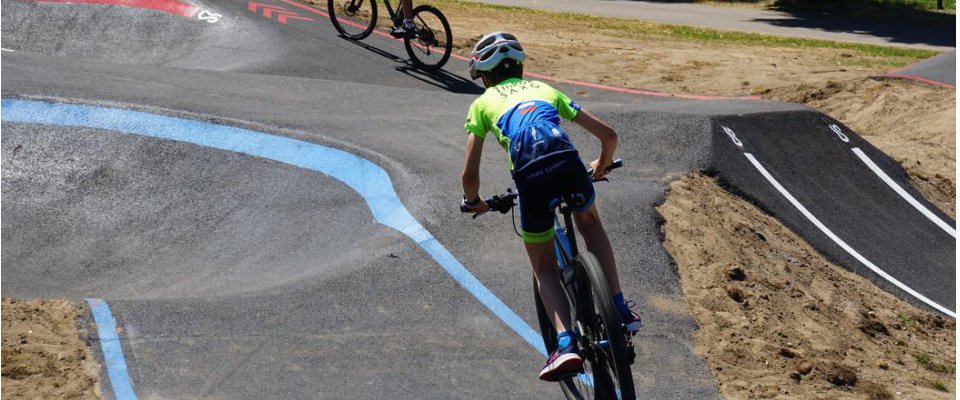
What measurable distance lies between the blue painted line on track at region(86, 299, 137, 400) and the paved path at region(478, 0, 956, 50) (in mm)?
21599

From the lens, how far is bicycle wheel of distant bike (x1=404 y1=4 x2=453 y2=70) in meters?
15.2

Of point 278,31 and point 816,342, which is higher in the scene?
point 278,31

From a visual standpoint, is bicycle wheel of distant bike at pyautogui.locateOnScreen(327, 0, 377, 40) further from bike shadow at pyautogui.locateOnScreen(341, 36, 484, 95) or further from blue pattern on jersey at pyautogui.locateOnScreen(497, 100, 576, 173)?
blue pattern on jersey at pyautogui.locateOnScreen(497, 100, 576, 173)

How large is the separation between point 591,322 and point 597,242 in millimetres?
508

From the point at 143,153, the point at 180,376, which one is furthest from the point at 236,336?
the point at 143,153

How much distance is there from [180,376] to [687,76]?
14.5m

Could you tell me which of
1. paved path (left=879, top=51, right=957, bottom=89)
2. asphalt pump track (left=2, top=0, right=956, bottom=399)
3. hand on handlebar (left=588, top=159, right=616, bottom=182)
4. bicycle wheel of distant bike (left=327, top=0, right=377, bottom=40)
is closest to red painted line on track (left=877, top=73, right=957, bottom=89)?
paved path (left=879, top=51, right=957, bottom=89)

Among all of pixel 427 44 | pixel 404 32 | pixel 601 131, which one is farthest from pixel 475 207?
pixel 427 44

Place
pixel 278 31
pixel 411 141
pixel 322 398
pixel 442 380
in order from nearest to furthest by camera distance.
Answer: pixel 322 398 → pixel 442 380 → pixel 411 141 → pixel 278 31

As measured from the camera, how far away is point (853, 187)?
10891 mm

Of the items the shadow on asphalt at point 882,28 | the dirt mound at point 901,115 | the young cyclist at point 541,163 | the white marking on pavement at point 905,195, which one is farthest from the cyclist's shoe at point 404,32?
the shadow on asphalt at point 882,28

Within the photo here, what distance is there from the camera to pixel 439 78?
1551 centimetres

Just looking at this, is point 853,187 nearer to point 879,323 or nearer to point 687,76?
point 879,323

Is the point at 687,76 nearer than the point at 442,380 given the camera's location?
No
